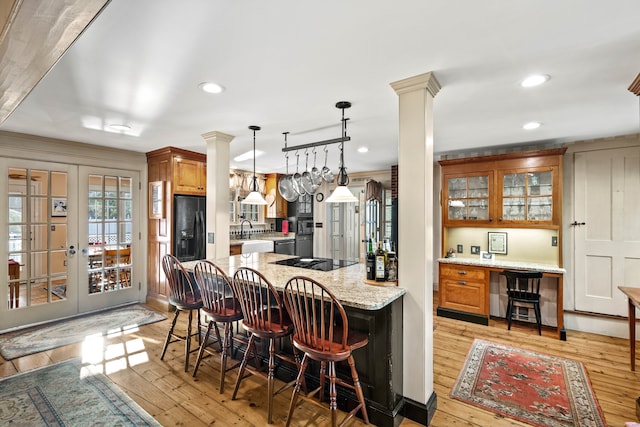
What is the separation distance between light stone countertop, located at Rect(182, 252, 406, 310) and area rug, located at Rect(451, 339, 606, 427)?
117cm

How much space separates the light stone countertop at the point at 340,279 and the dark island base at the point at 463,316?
1.83 metres

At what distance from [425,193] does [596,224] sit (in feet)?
10.4

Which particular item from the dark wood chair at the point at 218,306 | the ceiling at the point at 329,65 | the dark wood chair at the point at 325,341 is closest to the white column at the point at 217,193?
Answer: the ceiling at the point at 329,65

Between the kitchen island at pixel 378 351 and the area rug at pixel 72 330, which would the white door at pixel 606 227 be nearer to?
the kitchen island at pixel 378 351

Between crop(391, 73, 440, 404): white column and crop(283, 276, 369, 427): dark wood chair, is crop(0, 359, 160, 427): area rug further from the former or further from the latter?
crop(391, 73, 440, 404): white column

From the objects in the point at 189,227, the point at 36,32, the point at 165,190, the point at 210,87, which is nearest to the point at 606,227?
the point at 210,87

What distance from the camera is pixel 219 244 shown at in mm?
3637

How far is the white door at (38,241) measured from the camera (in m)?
3.73

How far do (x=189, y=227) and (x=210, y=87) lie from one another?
284cm

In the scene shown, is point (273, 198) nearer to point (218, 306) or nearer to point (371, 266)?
point (218, 306)

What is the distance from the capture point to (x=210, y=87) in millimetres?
2350

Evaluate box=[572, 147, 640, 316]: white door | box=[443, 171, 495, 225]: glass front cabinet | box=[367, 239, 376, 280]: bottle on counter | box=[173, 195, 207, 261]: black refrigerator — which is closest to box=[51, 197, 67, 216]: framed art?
box=[173, 195, 207, 261]: black refrigerator

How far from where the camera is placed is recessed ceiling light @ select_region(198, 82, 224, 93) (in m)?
2.29

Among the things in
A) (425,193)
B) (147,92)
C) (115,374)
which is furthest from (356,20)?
(115,374)
